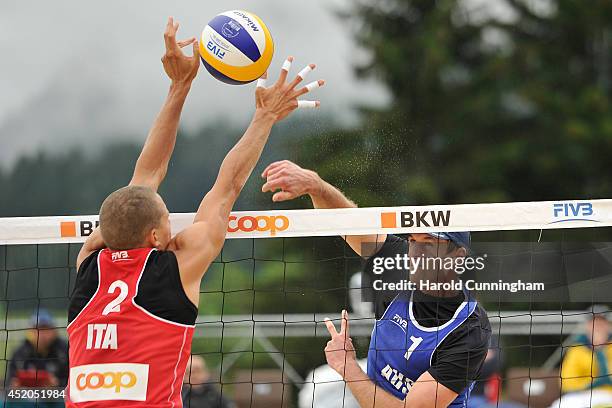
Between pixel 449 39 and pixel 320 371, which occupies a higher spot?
pixel 449 39

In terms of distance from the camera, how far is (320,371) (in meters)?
8.61

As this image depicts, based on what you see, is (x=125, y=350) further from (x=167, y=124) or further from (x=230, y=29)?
(x=230, y=29)

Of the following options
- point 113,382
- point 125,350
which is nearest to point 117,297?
point 125,350

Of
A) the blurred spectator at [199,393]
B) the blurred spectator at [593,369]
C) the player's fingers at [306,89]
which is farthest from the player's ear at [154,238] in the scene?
the blurred spectator at [593,369]

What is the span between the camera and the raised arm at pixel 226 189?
3986 millimetres

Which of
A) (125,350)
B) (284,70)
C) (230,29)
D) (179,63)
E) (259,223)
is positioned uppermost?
(230,29)

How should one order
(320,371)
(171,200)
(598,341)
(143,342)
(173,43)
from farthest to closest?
(171,200) → (320,371) → (598,341) → (173,43) → (143,342)

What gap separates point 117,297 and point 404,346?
1523 mm

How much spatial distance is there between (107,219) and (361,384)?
4.93ft

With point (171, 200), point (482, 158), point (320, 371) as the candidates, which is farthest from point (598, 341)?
point (482, 158)

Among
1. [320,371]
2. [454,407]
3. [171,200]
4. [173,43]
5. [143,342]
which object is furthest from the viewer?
[171,200]

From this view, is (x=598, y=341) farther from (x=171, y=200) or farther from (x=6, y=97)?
(x=6, y=97)

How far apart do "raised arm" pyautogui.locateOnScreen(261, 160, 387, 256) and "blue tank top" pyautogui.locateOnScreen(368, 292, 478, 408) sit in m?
0.34

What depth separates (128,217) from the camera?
392cm
